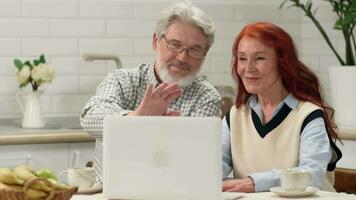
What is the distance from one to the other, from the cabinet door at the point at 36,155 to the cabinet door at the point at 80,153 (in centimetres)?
3

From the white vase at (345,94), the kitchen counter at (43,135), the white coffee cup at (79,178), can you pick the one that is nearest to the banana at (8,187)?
the white coffee cup at (79,178)

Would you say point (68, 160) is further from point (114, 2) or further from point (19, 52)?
point (114, 2)

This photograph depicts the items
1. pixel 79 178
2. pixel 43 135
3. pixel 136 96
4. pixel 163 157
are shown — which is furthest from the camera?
pixel 43 135

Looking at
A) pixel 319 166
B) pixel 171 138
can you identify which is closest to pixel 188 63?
pixel 319 166

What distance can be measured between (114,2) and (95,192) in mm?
2215

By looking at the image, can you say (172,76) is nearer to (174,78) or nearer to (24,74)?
(174,78)

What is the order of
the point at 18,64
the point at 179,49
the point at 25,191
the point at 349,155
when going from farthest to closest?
the point at 18,64
the point at 349,155
the point at 179,49
the point at 25,191

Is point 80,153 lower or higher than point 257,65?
lower

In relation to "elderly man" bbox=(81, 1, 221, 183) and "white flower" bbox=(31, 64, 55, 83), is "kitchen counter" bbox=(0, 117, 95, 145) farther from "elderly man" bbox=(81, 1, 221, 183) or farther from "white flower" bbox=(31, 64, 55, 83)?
"elderly man" bbox=(81, 1, 221, 183)

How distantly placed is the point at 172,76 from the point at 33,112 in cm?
109

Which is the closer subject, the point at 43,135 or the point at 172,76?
the point at 172,76

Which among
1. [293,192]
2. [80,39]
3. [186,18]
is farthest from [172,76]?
[80,39]

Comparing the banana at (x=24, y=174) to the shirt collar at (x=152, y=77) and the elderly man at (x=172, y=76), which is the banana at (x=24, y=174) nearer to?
the elderly man at (x=172, y=76)

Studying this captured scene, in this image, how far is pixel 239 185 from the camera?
9.57 feet
